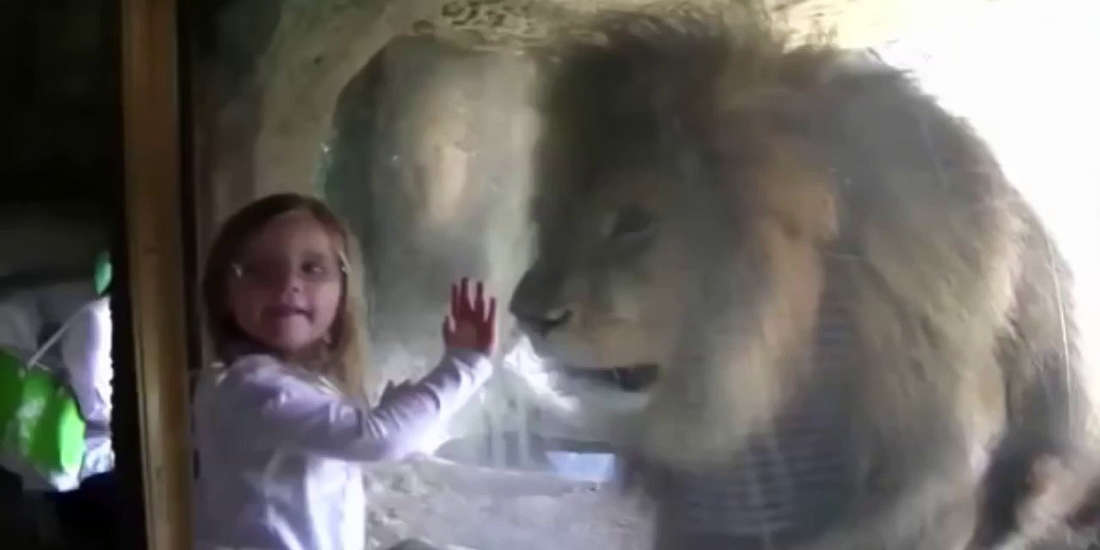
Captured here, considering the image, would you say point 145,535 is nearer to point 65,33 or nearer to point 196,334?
point 196,334

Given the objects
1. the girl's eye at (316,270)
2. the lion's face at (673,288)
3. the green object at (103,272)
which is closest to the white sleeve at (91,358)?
the green object at (103,272)

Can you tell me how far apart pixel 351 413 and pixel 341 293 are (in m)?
0.08

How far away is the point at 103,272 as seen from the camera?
2.89 ft

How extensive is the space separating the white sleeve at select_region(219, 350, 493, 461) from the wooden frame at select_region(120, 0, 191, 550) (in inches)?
2.3

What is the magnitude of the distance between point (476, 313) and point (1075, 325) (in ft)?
1.25

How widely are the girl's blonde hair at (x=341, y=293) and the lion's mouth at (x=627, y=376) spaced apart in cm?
16

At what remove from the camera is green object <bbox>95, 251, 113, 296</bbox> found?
0.88 m

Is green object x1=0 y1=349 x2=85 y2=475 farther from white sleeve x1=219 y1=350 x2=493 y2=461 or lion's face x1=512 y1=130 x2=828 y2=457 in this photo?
lion's face x1=512 y1=130 x2=828 y2=457

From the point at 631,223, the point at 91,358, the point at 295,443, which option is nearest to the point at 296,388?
the point at 295,443

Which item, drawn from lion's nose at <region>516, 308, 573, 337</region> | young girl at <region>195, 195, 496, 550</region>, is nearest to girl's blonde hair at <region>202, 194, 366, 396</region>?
young girl at <region>195, 195, 496, 550</region>

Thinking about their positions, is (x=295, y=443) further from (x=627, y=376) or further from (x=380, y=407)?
(x=627, y=376)

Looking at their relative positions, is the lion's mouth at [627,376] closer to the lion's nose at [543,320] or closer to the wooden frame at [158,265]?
the lion's nose at [543,320]

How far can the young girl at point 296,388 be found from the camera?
2.79 ft

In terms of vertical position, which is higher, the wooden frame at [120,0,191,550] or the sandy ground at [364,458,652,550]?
the wooden frame at [120,0,191,550]
